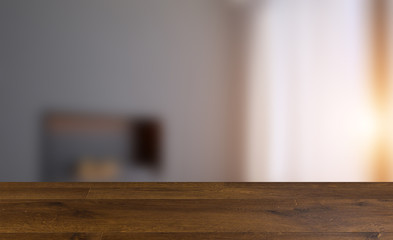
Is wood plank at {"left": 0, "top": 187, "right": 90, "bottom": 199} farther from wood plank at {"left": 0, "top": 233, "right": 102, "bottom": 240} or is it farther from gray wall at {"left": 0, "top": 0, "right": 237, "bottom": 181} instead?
wood plank at {"left": 0, "top": 233, "right": 102, "bottom": 240}

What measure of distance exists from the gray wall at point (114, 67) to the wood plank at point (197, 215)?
1.43 ft

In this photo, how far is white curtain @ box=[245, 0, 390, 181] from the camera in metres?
2.06

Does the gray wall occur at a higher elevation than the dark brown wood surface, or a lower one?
higher

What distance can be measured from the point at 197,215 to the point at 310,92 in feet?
2.90

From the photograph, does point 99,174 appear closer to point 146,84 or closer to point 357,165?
point 146,84

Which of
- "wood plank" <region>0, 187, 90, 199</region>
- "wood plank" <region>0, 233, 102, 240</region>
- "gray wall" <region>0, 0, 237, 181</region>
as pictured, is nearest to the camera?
"wood plank" <region>0, 233, 102, 240</region>

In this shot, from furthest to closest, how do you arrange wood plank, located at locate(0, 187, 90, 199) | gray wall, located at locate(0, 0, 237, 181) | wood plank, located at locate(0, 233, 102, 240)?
gray wall, located at locate(0, 0, 237, 181) → wood plank, located at locate(0, 187, 90, 199) → wood plank, located at locate(0, 233, 102, 240)

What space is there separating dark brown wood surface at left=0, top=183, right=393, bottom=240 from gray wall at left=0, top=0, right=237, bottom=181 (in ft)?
0.86

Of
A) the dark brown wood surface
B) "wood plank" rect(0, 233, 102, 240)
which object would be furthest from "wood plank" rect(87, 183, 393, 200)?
"wood plank" rect(0, 233, 102, 240)

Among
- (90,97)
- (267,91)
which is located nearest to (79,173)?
(90,97)

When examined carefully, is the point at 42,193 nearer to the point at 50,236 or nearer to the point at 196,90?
the point at 50,236

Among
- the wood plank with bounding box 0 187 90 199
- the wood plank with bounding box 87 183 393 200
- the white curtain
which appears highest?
the white curtain

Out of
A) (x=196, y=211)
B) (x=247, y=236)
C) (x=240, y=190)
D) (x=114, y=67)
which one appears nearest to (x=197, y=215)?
(x=196, y=211)

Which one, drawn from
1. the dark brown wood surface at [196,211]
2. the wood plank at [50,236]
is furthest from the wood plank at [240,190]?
the wood plank at [50,236]
